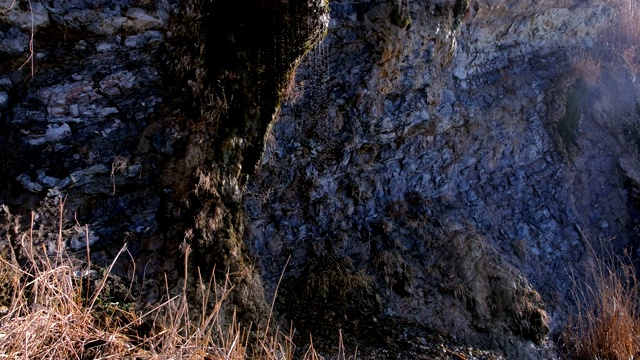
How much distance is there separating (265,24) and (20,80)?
53.5 inches

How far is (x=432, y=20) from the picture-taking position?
4.44 m

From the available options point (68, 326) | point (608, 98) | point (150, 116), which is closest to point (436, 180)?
point (608, 98)

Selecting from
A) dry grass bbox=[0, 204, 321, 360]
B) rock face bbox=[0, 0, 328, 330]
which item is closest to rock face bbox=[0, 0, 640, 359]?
rock face bbox=[0, 0, 328, 330]

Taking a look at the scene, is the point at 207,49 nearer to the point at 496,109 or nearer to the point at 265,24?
the point at 265,24

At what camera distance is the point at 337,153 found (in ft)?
14.1

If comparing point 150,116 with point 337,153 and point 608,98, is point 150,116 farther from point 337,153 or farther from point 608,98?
point 608,98

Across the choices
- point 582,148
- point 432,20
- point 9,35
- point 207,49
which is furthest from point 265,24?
point 582,148

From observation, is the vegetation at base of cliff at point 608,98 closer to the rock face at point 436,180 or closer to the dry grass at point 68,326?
the rock face at point 436,180

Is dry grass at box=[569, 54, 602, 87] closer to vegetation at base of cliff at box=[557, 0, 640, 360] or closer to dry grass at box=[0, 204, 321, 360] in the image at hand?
vegetation at base of cliff at box=[557, 0, 640, 360]

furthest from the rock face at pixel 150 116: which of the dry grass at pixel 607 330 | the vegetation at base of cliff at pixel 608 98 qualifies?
the vegetation at base of cliff at pixel 608 98

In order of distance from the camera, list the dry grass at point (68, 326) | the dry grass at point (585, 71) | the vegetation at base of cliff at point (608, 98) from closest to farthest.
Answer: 1. the dry grass at point (68, 326)
2. the vegetation at base of cliff at point (608, 98)
3. the dry grass at point (585, 71)

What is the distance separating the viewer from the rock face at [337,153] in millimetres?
2980

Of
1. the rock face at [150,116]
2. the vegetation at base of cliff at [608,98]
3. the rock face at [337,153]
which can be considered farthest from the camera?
the vegetation at base of cliff at [608,98]

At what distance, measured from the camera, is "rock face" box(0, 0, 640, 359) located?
2.98 m
